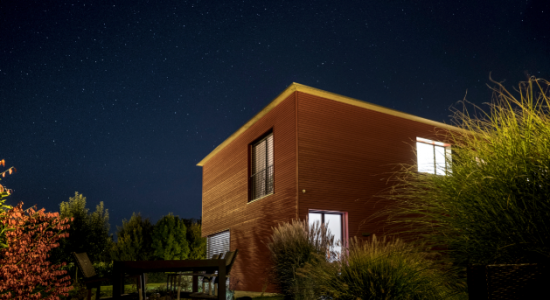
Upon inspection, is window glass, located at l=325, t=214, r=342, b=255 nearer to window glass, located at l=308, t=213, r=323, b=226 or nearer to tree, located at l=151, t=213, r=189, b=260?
window glass, located at l=308, t=213, r=323, b=226

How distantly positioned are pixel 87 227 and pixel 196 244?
5.79 meters

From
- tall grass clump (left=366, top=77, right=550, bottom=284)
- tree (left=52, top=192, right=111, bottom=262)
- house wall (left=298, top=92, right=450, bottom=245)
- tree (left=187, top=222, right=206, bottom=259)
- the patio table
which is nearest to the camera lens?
tall grass clump (left=366, top=77, right=550, bottom=284)

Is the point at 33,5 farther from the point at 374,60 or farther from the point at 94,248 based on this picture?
the point at 374,60

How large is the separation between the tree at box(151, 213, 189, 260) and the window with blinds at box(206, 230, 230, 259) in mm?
5067

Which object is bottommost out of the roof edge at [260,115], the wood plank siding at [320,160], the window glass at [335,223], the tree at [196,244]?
the tree at [196,244]

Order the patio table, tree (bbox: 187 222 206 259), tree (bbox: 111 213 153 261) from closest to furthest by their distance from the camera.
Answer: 1. the patio table
2. tree (bbox: 111 213 153 261)
3. tree (bbox: 187 222 206 259)

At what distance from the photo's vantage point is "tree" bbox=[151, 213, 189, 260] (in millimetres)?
17953

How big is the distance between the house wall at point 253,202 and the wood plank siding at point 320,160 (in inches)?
0.9

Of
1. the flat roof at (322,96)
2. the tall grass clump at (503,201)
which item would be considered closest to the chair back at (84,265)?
the tall grass clump at (503,201)

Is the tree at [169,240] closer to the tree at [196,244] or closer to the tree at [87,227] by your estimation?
the tree at [196,244]

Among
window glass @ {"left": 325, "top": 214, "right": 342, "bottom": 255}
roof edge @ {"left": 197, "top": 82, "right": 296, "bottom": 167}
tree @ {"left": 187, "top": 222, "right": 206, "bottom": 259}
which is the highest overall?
roof edge @ {"left": 197, "top": 82, "right": 296, "bottom": 167}

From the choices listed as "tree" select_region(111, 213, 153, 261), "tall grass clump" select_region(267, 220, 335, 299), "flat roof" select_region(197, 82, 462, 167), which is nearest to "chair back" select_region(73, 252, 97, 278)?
"tall grass clump" select_region(267, 220, 335, 299)

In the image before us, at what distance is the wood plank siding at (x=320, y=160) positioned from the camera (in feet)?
27.6

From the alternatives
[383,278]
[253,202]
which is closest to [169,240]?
[253,202]
